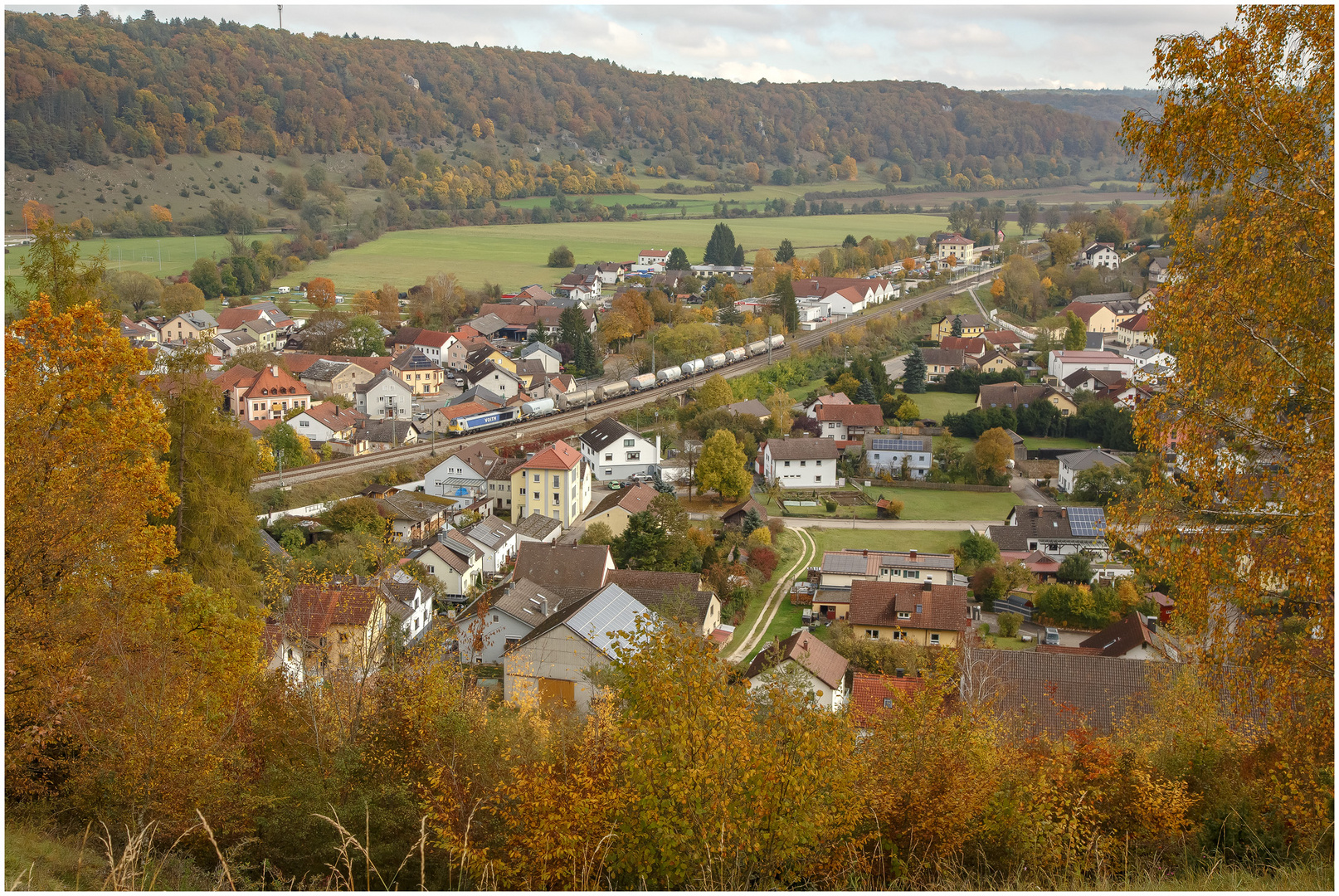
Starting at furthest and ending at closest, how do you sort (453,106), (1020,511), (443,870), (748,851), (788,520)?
1. (453,106)
2. (788,520)
3. (1020,511)
4. (443,870)
5. (748,851)

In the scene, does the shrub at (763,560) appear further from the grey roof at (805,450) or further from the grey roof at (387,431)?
the grey roof at (387,431)

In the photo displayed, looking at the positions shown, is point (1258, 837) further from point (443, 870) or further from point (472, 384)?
point (472, 384)

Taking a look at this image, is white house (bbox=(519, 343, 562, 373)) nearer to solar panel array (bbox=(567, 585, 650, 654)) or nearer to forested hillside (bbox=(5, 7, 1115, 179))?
solar panel array (bbox=(567, 585, 650, 654))

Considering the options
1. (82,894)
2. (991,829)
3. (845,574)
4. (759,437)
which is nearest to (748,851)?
(991,829)

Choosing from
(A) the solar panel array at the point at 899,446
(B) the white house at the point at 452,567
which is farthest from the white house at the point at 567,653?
(A) the solar panel array at the point at 899,446

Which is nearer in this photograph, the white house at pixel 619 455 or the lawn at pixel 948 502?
the lawn at pixel 948 502

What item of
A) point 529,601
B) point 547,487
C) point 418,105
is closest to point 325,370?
point 547,487
